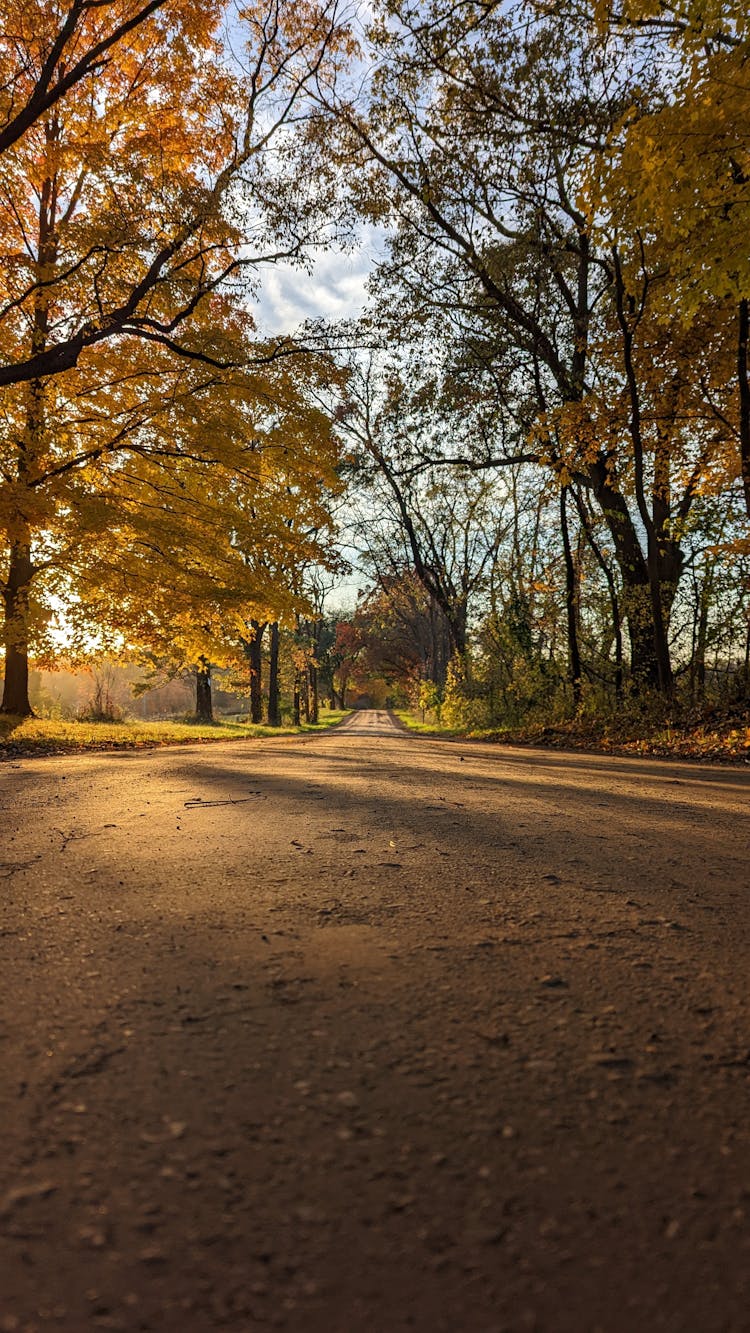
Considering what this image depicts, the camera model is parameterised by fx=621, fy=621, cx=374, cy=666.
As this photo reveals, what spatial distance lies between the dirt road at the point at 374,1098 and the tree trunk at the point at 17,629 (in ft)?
29.2

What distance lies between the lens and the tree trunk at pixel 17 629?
9.77 m

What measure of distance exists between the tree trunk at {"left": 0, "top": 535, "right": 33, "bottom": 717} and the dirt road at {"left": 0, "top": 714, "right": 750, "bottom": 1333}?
888cm

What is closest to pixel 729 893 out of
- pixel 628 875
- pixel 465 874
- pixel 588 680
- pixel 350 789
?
pixel 628 875

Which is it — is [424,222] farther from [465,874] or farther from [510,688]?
[465,874]

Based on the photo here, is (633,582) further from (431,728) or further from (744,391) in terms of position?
(431,728)

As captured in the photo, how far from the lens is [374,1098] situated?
90cm

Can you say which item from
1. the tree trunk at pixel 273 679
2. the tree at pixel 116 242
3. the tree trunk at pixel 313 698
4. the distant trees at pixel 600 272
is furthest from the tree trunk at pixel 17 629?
the tree trunk at pixel 313 698

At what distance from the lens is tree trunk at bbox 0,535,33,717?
9766 millimetres

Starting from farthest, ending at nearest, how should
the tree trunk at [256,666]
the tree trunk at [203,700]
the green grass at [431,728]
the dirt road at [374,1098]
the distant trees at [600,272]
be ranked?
the tree trunk at [256,666] < the tree trunk at [203,700] < the green grass at [431,728] < the distant trees at [600,272] < the dirt road at [374,1098]

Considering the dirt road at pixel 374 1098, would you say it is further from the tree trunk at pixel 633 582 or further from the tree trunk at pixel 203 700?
the tree trunk at pixel 203 700

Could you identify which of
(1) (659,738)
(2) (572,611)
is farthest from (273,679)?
(1) (659,738)

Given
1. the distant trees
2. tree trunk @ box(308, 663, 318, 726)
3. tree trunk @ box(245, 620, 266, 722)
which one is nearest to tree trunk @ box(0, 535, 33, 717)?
the distant trees

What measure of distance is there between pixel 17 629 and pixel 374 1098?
10.5 meters

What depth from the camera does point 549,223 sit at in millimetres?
11109
